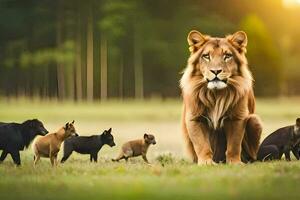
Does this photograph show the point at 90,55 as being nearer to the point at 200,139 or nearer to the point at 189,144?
the point at 189,144

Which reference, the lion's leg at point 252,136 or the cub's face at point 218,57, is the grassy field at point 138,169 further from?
the cub's face at point 218,57

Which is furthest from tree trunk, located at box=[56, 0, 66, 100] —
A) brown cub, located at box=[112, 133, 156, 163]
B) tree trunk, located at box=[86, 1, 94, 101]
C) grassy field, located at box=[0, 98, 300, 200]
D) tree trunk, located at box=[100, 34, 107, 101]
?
brown cub, located at box=[112, 133, 156, 163]

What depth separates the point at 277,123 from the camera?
792 centimetres

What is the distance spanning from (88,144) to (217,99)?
3.57 feet

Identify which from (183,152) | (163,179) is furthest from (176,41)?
(163,179)

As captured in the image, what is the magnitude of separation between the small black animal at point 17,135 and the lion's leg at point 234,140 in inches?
56.1

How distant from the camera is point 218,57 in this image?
Result: 6.67 m

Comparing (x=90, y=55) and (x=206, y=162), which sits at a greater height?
(x=90, y=55)

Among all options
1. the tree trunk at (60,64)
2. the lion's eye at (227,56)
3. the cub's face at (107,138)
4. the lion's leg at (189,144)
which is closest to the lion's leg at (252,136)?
the lion's leg at (189,144)

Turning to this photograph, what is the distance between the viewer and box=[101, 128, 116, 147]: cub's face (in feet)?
23.7

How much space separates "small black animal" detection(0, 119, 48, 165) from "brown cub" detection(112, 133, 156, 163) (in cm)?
63

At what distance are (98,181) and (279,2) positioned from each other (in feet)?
9.09

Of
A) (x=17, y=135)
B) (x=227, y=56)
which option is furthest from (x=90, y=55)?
(x=227, y=56)

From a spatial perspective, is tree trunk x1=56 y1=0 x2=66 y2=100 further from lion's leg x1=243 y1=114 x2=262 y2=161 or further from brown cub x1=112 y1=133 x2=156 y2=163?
lion's leg x1=243 y1=114 x2=262 y2=161
